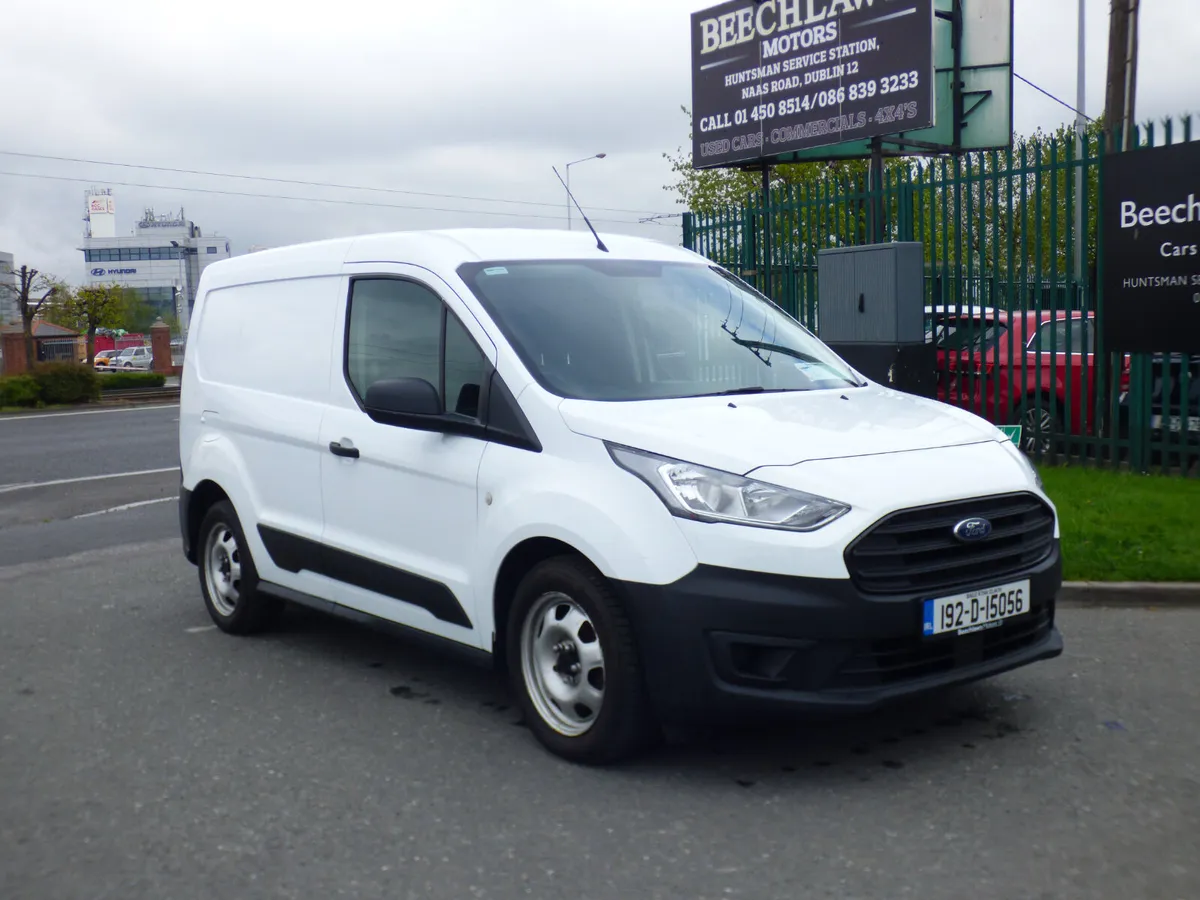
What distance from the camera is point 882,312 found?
1046 cm

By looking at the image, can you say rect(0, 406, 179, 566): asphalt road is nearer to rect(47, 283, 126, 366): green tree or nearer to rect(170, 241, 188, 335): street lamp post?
rect(47, 283, 126, 366): green tree

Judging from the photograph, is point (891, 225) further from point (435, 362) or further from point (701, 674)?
point (701, 674)

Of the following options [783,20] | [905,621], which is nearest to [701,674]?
[905,621]

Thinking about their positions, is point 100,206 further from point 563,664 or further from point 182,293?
point 563,664

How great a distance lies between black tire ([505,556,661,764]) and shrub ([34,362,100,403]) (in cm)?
3318

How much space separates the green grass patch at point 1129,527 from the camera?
7.12 m

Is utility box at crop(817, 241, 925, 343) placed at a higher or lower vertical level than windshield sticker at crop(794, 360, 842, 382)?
higher

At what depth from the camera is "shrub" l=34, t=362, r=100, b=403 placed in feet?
114

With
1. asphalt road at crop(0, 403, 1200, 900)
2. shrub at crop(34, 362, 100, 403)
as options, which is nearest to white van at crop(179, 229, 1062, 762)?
asphalt road at crop(0, 403, 1200, 900)

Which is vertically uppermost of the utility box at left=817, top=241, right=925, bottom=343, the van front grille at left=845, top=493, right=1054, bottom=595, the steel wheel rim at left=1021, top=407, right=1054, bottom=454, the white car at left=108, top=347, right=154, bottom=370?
the utility box at left=817, top=241, right=925, bottom=343

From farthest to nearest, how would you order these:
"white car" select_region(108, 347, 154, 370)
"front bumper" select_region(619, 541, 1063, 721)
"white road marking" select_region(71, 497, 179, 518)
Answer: "white car" select_region(108, 347, 154, 370) → "white road marking" select_region(71, 497, 179, 518) → "front bumper" select_region(619, 541, 1063, 721)

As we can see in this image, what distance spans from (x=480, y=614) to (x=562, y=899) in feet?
5.05

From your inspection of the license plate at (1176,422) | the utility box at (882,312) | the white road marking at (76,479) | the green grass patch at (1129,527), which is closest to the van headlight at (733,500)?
the green grass patch at (1129,527)

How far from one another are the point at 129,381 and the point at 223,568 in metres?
37.5
